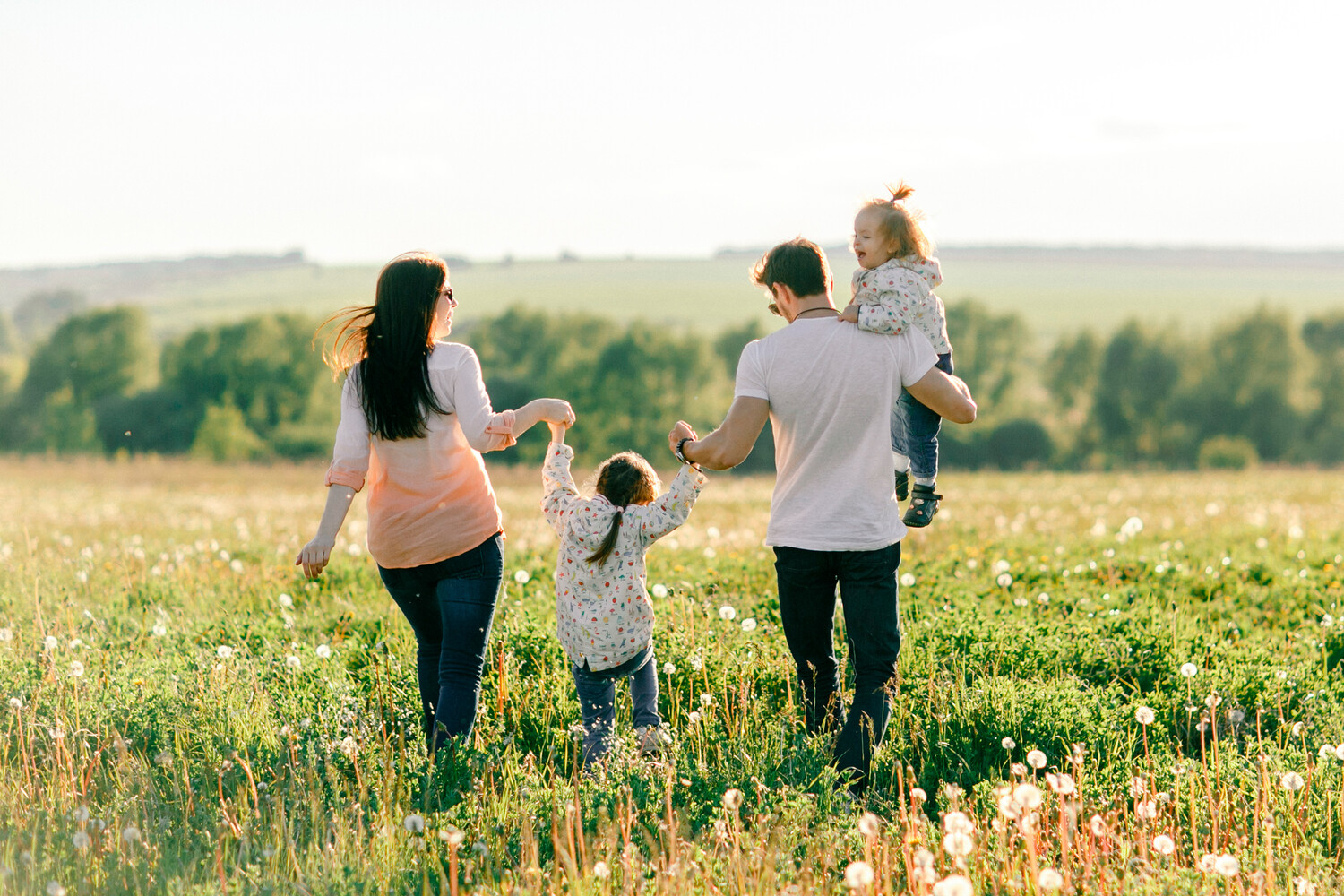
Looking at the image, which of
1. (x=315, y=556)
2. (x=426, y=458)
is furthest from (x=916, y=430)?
(x=315, y=556)

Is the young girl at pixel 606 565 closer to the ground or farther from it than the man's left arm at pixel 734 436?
closer to the ground

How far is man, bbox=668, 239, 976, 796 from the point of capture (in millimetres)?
4191

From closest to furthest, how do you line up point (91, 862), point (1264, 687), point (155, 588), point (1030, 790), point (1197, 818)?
point (1030, 790), point (91, 862), point (1197, 818), point (1264, 687), point (155, 588)

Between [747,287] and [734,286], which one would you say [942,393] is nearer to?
[747,287]

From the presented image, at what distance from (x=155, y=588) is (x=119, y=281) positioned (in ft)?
349

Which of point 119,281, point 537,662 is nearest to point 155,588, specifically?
point 537,662

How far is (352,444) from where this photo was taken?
437 centimetres

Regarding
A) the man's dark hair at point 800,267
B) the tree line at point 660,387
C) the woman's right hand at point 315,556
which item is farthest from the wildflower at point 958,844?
the tree line at point 660,387

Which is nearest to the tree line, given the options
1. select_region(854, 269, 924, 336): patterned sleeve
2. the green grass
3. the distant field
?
the green grass

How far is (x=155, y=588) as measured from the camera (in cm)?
774

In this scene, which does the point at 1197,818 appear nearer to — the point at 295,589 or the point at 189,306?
the point at 295,589

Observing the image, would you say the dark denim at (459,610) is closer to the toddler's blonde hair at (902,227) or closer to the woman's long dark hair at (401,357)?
the woman's long dark hair at (401,357)

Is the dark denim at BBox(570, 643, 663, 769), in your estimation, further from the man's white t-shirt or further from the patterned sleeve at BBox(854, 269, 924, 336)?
the patterned sleeve at BBox(854, 269, 924, 336)

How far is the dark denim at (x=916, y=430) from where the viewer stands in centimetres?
479
